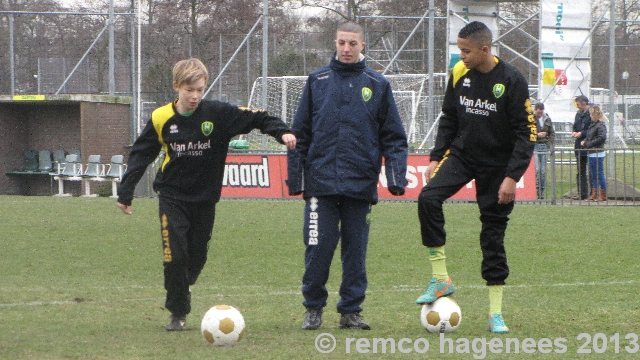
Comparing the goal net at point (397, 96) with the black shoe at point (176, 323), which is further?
the goal net at point (397, 96)

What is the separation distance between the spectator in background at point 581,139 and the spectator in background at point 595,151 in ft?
0.44

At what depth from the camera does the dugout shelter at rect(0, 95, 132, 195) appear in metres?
24.2

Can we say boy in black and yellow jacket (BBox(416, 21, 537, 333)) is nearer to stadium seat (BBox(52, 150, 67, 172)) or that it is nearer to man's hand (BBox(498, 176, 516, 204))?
man's hand (BBox(498, 176, 516, 204))

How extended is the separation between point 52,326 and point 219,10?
23.3 metres

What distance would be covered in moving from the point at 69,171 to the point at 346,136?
62.6ft

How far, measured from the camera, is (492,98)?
589 centimetres

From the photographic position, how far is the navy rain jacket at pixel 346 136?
600cm

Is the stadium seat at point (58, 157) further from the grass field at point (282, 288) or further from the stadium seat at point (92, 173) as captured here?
the grass field at point (282, 288)

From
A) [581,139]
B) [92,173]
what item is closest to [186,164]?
[581,139]

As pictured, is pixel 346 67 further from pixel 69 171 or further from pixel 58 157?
pixel 58 157

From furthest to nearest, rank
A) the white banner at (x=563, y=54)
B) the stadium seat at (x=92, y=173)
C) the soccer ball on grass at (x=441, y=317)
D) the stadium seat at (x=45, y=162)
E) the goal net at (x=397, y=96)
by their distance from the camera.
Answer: the goal net at (x=397, y=96)
the stadium seat at (x=45, y=162)
the stadium seat at (x=92, y=173)
the white banner at (x=563, y=54)
the soccer ball on grass at (x=441, y=317)
